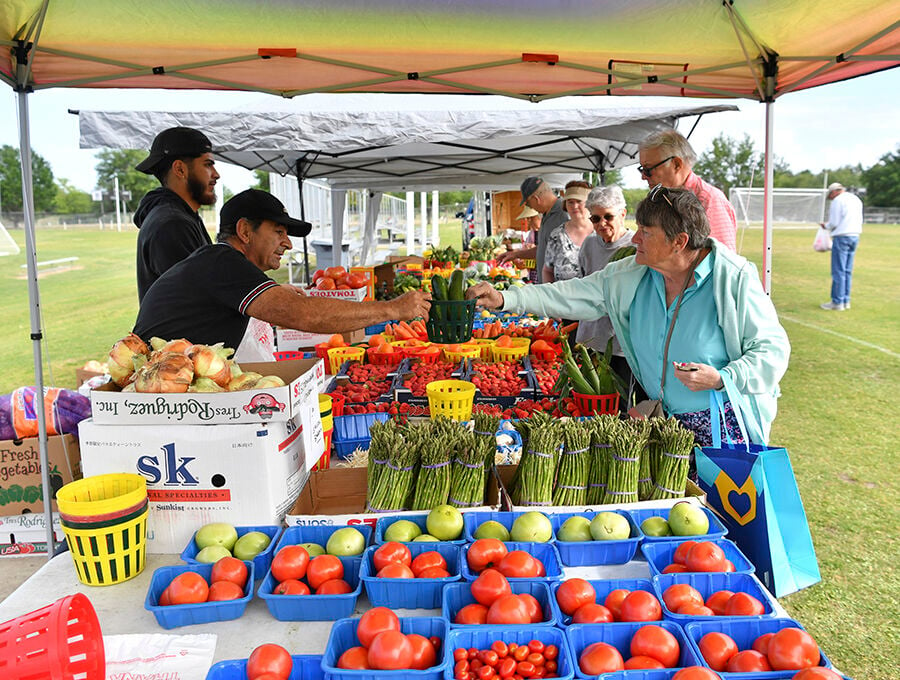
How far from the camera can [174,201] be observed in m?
3.71

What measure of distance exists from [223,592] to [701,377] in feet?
5.75

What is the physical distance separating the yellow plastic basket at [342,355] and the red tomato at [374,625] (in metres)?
3.34

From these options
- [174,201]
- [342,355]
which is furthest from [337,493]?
[342,355]

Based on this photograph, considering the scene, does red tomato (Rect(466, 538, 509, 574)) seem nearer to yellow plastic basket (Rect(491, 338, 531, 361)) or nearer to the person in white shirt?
yellow plastic basket (Rect(491, 338, 531, 361))

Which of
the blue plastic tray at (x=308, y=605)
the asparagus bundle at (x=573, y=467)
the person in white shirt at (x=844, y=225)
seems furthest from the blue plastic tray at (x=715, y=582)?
the person in white shirt at (x=844, y=225)

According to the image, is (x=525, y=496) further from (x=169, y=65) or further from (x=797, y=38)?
(x=169, y=65)

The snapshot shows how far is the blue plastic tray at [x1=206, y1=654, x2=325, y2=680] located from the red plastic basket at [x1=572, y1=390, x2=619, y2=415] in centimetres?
231

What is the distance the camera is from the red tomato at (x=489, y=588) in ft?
5.35

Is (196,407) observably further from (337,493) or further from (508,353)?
(508,353)

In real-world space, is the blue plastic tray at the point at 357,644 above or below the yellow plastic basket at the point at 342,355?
below

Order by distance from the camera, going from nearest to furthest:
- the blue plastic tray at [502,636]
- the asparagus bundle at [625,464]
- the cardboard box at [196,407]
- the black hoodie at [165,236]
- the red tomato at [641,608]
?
the blue plastic tray at [502,636]
the red tomato at [641,608]
the cardboard box at [196,407]
the asparagus bundle at [625,464]
the black hoodie at [165,236]

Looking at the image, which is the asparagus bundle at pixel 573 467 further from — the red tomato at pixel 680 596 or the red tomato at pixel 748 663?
the red tomato at pixel 748 663

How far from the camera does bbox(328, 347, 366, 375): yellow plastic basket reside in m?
4.78

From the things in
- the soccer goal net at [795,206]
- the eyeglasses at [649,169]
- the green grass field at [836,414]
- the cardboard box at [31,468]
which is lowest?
the green grass field at [836,414]
